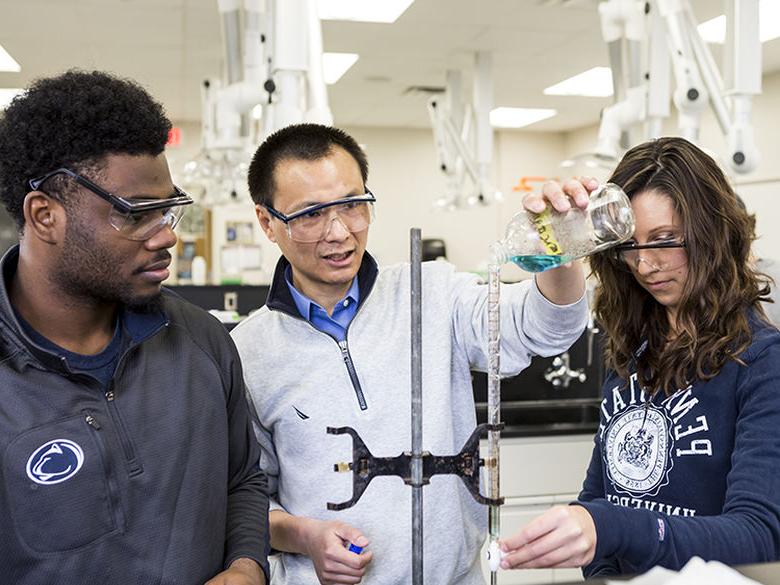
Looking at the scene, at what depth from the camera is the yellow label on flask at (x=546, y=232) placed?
115 centimetres

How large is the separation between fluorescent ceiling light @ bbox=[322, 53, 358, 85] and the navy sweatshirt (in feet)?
18.9

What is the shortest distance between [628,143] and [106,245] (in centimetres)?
373

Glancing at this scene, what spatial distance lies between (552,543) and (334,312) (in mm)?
657

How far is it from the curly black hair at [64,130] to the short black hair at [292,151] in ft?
0.99

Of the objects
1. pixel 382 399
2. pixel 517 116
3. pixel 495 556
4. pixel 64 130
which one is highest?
pixel 517 116

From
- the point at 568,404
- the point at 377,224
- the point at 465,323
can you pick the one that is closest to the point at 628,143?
the point at 568,404

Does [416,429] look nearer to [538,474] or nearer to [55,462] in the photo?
[55,462]

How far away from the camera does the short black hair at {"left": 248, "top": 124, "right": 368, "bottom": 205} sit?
1485mm

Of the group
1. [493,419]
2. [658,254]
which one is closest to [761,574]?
[493,419]

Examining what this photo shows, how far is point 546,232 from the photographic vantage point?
117cm

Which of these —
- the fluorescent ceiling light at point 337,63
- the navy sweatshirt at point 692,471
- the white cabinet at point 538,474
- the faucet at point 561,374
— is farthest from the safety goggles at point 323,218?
the fluorescent ceiling light at point 337,63

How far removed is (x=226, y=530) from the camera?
4.34ft

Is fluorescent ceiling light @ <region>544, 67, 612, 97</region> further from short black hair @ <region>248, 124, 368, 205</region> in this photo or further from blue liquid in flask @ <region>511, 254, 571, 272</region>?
blue liquid in flask @ <region>511, 254, 571, 272</region>

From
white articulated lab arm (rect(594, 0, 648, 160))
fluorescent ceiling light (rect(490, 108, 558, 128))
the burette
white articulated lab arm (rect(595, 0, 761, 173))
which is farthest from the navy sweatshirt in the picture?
fluorescent ceiling light (rect(490, 108, 558, 128))
